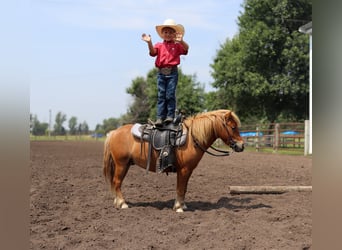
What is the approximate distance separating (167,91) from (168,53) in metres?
0.58

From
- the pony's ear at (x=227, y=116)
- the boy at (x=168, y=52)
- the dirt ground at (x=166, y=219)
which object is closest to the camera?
the dirt ground at (x=166, y=219)

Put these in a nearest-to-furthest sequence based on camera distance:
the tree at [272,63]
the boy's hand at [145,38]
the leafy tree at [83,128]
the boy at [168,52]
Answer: the boy's hand at [145,38] → the boy at [168,52] → the tree at [272,63] → the leafy tree at [83,128]

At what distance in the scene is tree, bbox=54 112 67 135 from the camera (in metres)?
74.2

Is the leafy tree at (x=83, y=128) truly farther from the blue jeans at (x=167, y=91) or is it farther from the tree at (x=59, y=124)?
the blue jeans at (x=167, y=91)

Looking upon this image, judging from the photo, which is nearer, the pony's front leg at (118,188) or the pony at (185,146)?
the pony at (185,146)

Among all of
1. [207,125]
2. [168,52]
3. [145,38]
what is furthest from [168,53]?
[207,125]

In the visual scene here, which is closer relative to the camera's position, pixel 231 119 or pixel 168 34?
pixel 168 34

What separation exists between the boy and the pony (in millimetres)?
671

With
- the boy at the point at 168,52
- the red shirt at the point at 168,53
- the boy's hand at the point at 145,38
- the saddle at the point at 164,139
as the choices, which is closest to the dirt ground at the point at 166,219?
the saddle at the point at 164,139

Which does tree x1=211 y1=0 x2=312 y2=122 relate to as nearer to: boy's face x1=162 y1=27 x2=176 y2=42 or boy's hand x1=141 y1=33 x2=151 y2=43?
boy's face x1=162 y1=27 x2=176 y2=42

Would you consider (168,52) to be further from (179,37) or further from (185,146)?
(185,146)

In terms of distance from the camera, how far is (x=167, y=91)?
551cm

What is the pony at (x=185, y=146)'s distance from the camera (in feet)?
18.3
